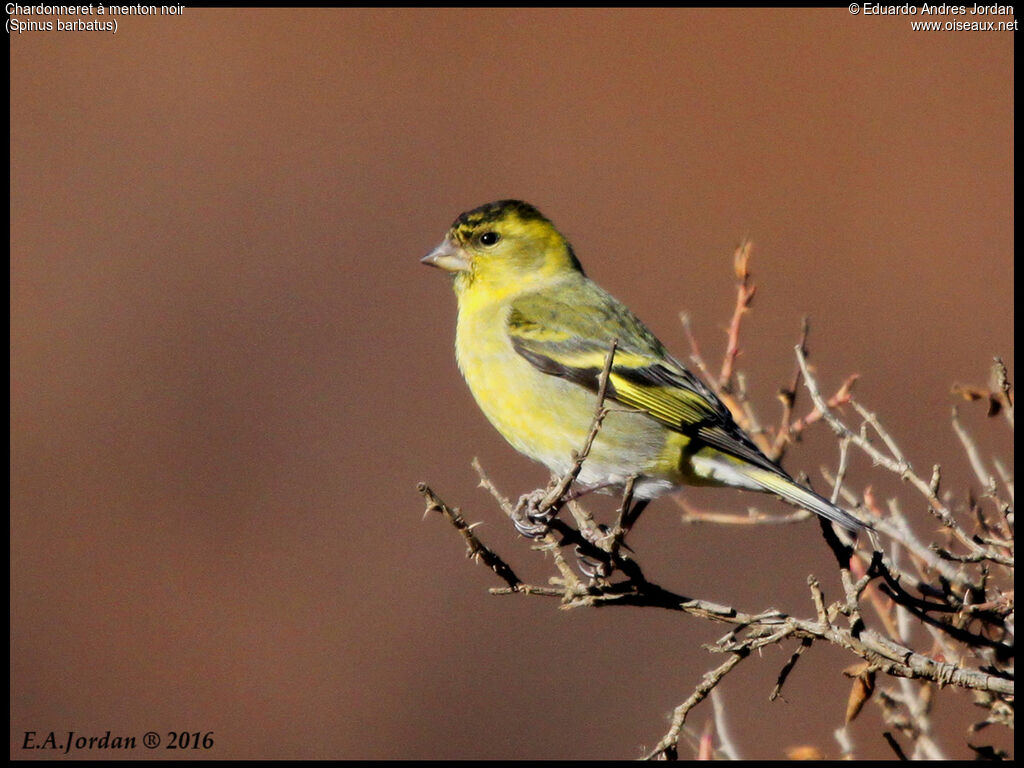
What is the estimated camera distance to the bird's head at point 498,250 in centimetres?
533

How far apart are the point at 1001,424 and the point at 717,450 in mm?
5002

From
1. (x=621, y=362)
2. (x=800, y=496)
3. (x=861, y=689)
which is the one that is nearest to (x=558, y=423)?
(x=621, y=362)

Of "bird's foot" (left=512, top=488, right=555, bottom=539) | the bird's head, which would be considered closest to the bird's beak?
the bird's head

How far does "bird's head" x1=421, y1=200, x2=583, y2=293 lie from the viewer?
5332 millimetres

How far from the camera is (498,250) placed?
17.6 ft

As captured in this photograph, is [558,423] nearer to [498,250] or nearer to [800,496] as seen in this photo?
[800,496]

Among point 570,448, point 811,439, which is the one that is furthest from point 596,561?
point 811,439

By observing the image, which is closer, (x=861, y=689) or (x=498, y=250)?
(x=861, y=689)

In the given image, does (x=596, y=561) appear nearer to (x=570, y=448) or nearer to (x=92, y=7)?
(x=570, y=448)

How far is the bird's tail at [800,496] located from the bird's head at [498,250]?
1.63 metres

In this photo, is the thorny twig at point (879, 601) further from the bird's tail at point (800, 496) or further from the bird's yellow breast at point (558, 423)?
the bird's yellow breast at point (558, 423)

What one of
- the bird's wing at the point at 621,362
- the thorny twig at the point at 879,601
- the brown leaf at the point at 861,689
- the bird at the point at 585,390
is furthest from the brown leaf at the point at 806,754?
the bird's wing at the point at 621,362

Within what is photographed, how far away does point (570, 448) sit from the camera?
4.48 meters

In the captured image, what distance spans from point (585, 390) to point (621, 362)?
240mm
